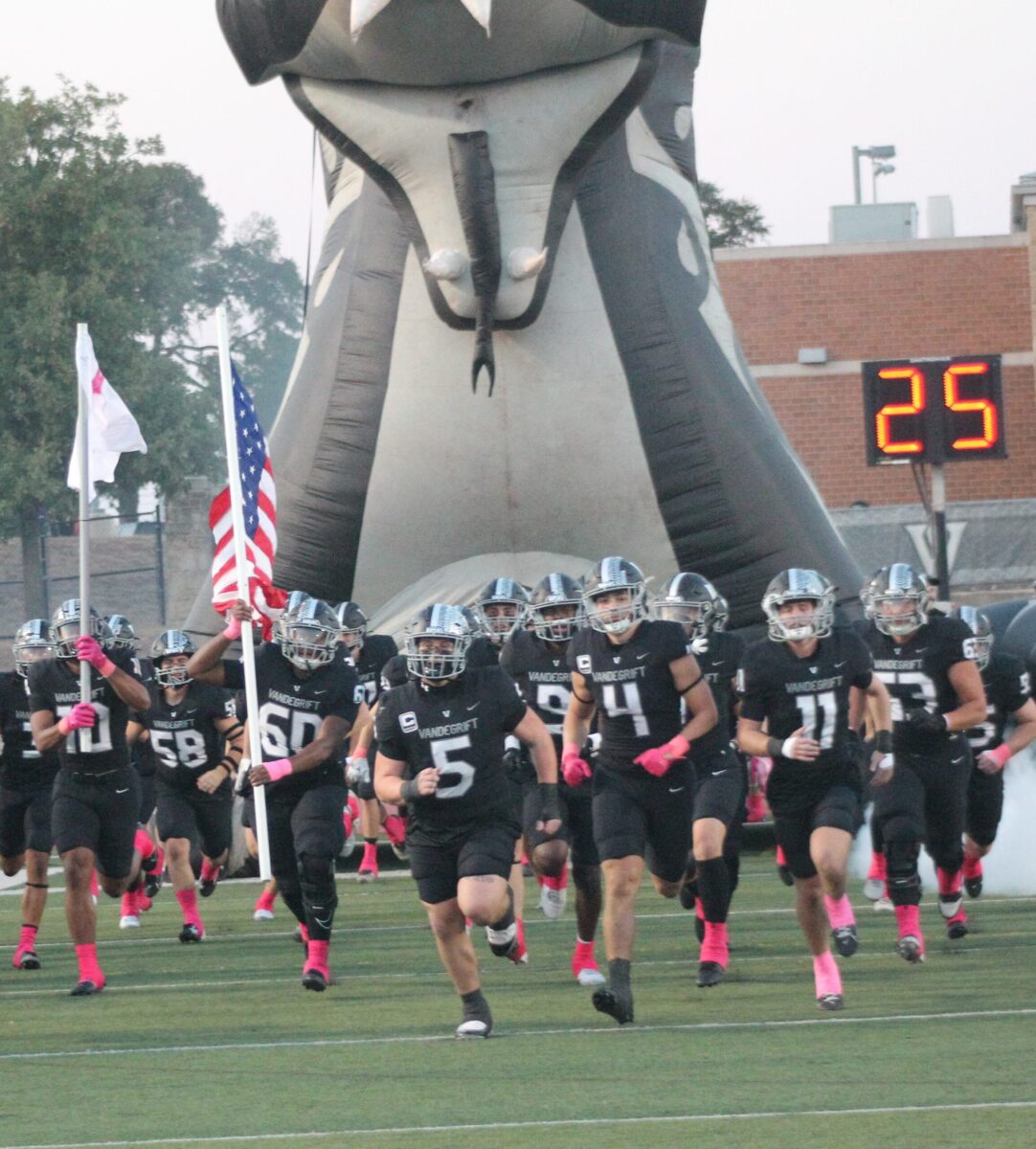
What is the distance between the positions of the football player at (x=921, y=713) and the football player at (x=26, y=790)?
378cm

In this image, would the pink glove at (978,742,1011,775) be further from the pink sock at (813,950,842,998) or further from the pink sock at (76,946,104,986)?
the pink sock at (76,946,104,986)

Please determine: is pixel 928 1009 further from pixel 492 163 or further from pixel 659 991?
pixel 492 163

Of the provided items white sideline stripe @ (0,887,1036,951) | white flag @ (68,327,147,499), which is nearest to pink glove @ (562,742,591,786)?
white sideline stripe @ (0,887,1036,951)

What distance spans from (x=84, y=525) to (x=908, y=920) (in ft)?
12.6

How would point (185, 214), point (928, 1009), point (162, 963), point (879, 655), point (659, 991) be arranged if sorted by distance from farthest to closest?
point (185, 214) < point (162, 963) < point (879, 655) < point (659, 991) < point (928, 1009)

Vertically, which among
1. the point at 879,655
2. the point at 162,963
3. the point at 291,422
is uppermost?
the point at 291,422

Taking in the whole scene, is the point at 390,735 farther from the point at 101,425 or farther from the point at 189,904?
the point at 189,904

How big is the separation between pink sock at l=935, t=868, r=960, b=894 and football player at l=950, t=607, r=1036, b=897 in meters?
1.02

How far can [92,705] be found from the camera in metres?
9.81

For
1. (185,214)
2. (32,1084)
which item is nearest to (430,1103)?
(32,1084)

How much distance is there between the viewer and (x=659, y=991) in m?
8.91

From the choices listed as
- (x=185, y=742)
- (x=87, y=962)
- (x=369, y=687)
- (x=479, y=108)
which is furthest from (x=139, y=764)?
(x=479, y=108)

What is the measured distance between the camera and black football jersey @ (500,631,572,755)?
1056cm

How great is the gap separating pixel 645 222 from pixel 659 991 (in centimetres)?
840
